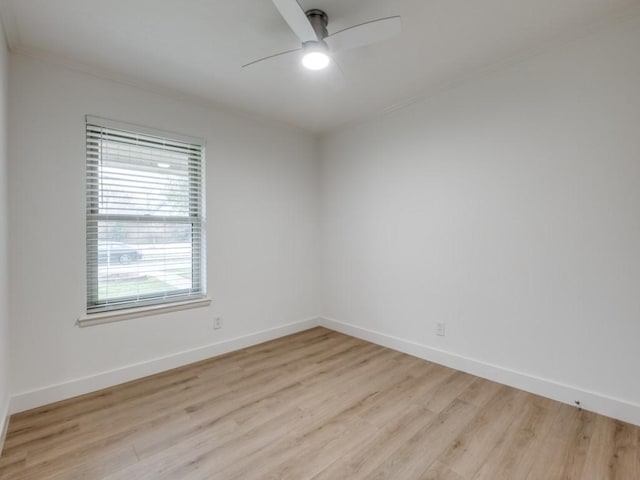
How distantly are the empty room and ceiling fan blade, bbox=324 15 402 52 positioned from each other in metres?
0.02

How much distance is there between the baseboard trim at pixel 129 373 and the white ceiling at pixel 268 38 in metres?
2.42

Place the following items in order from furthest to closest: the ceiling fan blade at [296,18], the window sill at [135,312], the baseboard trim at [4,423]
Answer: the window sill at [135,312]
the baseboard trim at [4,423]
the ceiling fan blade at [296,18]

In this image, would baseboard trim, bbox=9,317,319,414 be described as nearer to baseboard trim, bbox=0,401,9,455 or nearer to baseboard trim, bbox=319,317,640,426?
baseboard trim, bbox=0,401,9,455

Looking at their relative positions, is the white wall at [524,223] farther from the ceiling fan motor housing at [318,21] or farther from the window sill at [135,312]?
the window sill at [135,312]

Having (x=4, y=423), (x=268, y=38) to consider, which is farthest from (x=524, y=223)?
(x=4, y=423)

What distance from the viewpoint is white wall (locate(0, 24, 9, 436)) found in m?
1.89

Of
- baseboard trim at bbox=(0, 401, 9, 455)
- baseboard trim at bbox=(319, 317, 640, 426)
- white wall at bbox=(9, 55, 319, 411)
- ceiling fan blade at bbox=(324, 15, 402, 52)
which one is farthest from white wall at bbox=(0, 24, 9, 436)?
baseboard trim at bbox=(319, 317, 640, 426)

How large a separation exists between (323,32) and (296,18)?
0.37 metres

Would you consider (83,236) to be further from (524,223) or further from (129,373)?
(524,223)

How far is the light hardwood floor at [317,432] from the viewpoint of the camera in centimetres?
165

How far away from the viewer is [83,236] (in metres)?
2.45

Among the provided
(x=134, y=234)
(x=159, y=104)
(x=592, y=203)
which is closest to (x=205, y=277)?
(x=134, y=234)

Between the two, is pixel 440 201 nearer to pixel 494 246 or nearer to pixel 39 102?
pixel 494 246

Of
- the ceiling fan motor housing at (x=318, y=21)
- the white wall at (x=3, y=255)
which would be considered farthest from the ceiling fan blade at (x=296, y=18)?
the white wall at (x=3, y=255)
